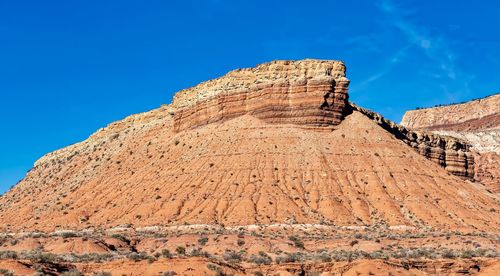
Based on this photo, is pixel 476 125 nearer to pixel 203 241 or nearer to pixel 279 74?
pixel 279 74

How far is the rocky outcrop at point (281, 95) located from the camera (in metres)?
78.8

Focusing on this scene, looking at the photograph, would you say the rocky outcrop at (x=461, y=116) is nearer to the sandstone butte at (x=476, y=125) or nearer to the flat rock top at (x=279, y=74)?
the sandstone butte at (x=476, y=125)

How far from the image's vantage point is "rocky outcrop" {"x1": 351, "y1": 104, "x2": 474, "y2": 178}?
87500mm

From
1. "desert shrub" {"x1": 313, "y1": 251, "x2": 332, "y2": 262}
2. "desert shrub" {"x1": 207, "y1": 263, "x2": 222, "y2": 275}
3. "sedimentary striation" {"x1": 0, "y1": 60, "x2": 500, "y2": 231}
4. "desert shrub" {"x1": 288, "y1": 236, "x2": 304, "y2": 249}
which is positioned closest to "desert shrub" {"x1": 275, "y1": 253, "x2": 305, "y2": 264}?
"desert shrub" {"x1": 313, "y1": 251, "x2": 332, "y2": 262}

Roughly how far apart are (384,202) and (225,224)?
15.5 metres

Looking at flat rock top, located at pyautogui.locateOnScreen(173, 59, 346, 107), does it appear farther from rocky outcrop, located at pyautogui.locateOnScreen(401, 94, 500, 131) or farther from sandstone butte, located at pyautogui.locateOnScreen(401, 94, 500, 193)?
rocky outcrop, located at pyautogui.locateOnScreen(401, 94, 500, 131)

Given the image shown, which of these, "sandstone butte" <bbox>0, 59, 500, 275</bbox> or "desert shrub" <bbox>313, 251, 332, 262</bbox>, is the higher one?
"sandstone butte" <bbox>0, 59, 500, 275</bbox>

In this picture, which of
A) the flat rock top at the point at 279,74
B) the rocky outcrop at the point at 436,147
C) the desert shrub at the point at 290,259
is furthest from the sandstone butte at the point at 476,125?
the desert shrub at the point at 290,259

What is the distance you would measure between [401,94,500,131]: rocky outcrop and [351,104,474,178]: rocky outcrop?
130ft

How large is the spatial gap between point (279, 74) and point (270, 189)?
18.4 meters

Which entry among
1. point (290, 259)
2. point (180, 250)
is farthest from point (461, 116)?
point (290, 259)

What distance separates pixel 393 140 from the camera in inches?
3162

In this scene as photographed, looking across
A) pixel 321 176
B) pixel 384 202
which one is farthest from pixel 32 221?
pixel 384 202

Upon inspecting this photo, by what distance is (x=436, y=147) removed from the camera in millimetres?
92750
